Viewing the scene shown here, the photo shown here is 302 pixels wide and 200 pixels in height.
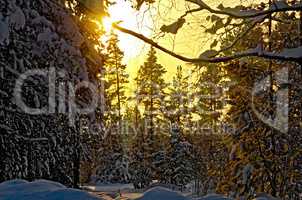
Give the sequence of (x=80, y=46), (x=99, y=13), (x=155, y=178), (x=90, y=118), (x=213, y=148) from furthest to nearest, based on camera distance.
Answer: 1. (x=213, y=148)
2. (x=155, y=178)
3. (x=90, y=118)
4. (x=80, y=46)
5. (x=99, y=13)

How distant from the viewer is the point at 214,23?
5.41m

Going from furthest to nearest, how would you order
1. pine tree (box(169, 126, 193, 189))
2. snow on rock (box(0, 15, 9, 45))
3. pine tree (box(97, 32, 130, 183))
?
pine tree (box(97, 32, 130, 183)) → pine tree (box(169, 126, 193, 189)) → snow on rock (box(0, 15, 9, 45))

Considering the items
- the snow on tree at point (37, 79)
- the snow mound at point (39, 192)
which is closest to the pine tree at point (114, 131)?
the snow on tree at point (37, 79)

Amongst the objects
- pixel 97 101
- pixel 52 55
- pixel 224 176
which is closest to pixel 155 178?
pixel 224 176

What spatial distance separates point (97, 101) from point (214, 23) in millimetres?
12736

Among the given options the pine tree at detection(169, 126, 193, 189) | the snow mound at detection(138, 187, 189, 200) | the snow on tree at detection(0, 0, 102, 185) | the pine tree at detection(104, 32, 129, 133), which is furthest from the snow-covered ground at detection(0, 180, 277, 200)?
the pine tree at detection(104, 32, 129, 133)

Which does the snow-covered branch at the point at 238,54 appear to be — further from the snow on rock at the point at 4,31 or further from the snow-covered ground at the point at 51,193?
the snow on rock at the point at 4,31

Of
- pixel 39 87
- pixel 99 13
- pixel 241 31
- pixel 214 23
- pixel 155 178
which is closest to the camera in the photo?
pixel 99 13

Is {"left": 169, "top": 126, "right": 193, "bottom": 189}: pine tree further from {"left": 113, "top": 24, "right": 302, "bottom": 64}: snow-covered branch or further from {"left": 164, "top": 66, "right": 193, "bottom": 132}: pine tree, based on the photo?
{"left": 113, "top": 24, "right": 302, "bottom": 64}: snow-covered branch

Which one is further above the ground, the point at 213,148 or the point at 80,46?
the point at 80,46

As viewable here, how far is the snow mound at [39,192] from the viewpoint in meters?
4.98

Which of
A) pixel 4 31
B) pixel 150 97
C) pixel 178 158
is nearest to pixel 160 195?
pixel 4 31

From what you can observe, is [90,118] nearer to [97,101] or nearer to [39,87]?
[97,101]

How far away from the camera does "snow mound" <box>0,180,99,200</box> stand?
4.98m
